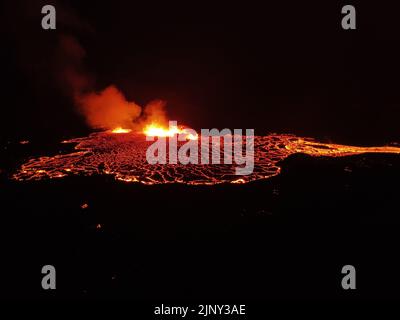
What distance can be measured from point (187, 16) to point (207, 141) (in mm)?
17943

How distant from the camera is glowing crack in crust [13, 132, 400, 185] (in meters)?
6.81

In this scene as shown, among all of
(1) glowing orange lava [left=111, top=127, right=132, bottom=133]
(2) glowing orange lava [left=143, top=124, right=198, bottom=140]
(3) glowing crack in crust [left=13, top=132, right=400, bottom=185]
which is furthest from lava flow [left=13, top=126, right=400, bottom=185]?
(1) glowing orange lava [left=111, top=127, right=132, bottom=133]

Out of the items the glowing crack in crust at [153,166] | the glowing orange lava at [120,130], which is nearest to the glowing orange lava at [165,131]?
the glowing orange lava at [120,130]

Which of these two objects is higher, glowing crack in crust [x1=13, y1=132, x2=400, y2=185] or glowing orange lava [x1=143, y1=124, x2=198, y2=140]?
glowing orange lava [x1=143, y1=124, x2=198, y2=140]

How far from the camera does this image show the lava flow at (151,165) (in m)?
6.82

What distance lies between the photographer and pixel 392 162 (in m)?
7.20

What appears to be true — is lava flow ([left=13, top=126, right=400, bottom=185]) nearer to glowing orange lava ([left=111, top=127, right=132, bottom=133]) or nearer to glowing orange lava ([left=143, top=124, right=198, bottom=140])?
glowing orange lava ([left=143, top=124, right=198, bottom=140])

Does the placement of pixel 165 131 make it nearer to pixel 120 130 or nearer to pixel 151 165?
pixel 120 130

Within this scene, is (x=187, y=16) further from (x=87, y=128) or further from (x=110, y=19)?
(x=87, y=128)

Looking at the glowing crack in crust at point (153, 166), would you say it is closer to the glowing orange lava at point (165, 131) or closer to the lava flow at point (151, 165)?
the lava flow at point (151, 165)

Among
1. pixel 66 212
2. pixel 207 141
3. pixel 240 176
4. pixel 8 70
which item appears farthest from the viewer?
pixel 8 70

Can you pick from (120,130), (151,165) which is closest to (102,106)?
(120,130)

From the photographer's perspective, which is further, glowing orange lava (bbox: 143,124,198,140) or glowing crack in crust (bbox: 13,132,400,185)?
glowing orange lava (bbox: 143,124,198,140)

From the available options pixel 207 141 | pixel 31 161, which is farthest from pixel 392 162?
pixel 31 161
